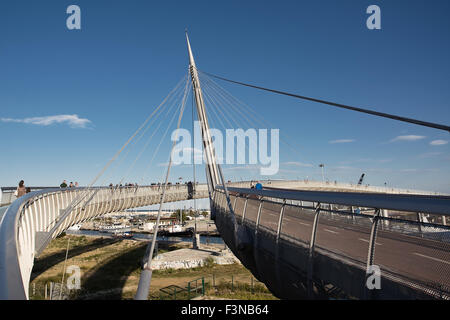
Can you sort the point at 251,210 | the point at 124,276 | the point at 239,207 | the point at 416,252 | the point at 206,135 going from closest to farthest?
the point at 416,252
the point at 251,210
the point at 239,207
the point at 206,135
the point at 124,276

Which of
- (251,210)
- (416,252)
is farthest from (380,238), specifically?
(251,210)

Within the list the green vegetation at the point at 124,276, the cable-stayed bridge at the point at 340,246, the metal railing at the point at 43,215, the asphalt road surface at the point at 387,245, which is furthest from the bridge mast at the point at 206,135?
the asphalt road surface at the point at 387,245

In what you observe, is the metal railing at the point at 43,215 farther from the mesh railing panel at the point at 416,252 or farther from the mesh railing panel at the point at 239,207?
the mesh railing panel at the point at 239,207

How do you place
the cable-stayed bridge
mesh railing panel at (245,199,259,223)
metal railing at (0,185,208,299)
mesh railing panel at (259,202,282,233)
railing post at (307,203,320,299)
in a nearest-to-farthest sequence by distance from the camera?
1. metal railing at (0,185,208,299)
2. the cable-stayed bridge
3. railing post at (307,203,320,299)
4. mesh railing panel at (259,202,282,233)
5. mesh railing panel at (245,199,259,223)

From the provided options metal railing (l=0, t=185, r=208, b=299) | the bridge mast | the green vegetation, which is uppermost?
the bridge mast

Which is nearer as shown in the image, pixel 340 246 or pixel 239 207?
pixel 340 246

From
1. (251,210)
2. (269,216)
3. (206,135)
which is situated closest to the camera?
(269,216)

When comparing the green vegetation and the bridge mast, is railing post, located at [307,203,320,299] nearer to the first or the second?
the bridge mast

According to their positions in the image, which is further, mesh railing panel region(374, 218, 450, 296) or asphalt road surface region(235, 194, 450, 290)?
asphalt road surface region(235, 194, 450, 290)

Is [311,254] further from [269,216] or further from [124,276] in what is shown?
[124,276]

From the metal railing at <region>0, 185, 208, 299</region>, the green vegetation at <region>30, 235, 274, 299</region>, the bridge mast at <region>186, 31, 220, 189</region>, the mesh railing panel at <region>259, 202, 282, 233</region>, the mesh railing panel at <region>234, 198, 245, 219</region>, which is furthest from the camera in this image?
the green vegetation at <region>30, 235, 274, 299</region>

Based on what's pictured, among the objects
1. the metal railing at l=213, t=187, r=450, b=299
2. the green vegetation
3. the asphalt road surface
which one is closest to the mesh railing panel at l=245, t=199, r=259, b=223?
the metal railing at l=213, t=187, r=450, b=299

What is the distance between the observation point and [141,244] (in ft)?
188
